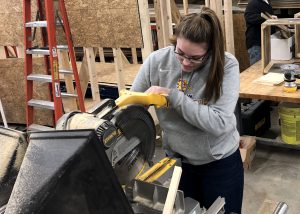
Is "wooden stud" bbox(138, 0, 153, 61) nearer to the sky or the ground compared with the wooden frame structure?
nearer to the sky

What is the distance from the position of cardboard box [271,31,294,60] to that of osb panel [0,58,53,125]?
90.3 inches

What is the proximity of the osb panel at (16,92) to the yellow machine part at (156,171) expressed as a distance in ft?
9.75

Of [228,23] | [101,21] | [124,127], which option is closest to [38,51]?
[101,21]

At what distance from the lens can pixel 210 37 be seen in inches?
58.5

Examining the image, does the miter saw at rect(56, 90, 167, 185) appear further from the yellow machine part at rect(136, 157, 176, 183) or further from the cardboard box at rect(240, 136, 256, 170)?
the cardboard box at rect(240, 136, 256, 170)

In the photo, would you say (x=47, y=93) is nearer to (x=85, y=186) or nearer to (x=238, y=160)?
(x=238, y=160)

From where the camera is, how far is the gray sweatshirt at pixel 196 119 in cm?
153

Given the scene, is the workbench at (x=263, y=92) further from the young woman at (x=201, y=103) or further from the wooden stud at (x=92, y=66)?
the wooden stud at (x=92, y=66)

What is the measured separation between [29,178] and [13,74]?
12.1ft

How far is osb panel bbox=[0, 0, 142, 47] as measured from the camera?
120 inches

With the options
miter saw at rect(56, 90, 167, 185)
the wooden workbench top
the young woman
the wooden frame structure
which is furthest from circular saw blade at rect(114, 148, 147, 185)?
the wooden frame structure

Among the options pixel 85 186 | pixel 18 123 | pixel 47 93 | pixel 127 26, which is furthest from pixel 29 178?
pixel 18 123

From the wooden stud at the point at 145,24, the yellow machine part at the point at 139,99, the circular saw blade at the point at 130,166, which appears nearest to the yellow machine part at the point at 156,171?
the circular saw blade at the point at 130,166

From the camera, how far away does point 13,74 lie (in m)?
4.22
